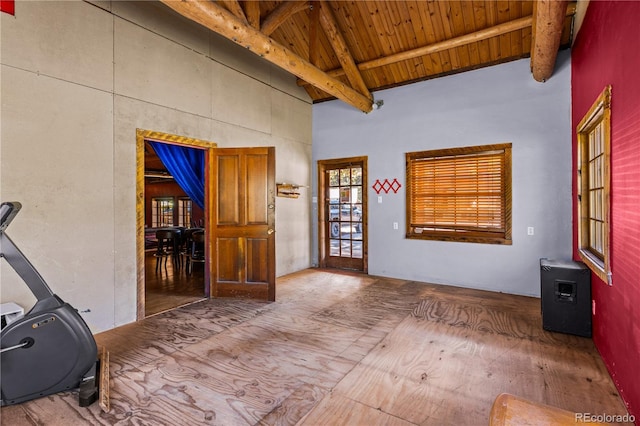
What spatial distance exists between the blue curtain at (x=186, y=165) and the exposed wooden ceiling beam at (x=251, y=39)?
75.0 inches

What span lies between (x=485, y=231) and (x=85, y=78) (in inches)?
214

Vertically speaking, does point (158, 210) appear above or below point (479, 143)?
below

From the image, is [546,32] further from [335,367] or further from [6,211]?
[6,211]

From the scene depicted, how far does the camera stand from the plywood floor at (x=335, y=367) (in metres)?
2.12

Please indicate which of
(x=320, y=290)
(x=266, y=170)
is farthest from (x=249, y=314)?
(x=266, y=170)

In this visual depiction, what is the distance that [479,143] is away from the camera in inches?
195

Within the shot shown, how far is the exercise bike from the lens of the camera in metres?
2.13

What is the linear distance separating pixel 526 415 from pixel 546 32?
3568 millimetres

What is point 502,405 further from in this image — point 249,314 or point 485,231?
point 485,231

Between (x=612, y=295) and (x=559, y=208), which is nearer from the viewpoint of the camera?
(x=612, y=295)

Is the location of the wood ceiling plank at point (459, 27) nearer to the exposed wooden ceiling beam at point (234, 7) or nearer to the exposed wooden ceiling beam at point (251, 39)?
the exposed wooden ceiling beam at point (251, 39)

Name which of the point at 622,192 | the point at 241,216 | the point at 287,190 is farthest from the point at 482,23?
the point at 241,216

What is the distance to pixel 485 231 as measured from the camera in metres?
4.94

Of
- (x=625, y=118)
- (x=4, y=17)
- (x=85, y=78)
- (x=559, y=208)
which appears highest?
(x=4, y=17)
